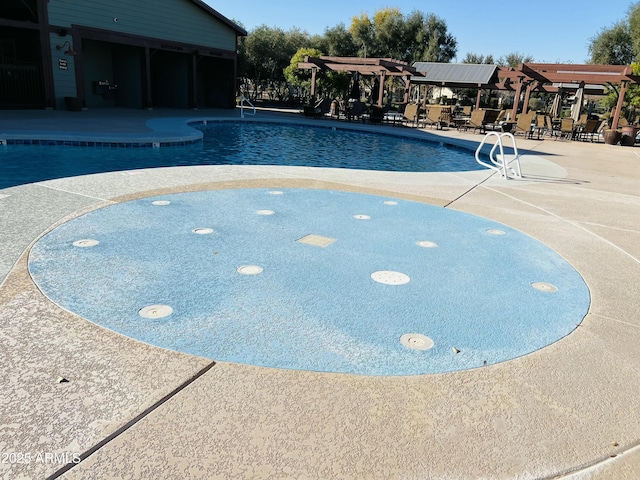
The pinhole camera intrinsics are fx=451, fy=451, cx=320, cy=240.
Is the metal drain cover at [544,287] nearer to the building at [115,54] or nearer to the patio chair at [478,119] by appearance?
the patio chair at [478,119]

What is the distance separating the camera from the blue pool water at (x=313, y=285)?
108 inches

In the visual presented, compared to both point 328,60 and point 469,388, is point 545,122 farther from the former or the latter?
point 469,388

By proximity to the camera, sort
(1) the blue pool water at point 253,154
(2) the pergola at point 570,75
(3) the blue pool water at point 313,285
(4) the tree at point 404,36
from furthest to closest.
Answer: (4) the tree at point 404,36 → (2) the pergola at point 570,75 → (1) the blue pool water at point 253,154 → (3) the blue pool water at point 313,285

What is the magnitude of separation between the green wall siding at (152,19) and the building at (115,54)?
4cm

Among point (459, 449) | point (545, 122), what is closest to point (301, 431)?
point (459, 449)

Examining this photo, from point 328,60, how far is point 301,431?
69.2ft

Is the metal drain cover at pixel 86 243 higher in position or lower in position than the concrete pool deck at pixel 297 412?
higher

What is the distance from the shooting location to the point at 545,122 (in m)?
18.5

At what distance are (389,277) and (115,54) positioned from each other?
20.9 metres

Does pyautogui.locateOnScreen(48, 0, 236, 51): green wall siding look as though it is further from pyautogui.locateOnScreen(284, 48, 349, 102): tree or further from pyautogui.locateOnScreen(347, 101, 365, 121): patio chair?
pyautogui.locateOnScreen(347, 101, 365, 121): patio chair

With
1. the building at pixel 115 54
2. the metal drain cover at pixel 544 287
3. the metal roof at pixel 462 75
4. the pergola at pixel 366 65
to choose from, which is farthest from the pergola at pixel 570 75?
the metal drain cover at pixel 544 287

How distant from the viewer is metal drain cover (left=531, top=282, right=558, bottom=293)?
377 centimetres

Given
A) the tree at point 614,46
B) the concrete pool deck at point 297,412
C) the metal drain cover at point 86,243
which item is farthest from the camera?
the tree at point 614,46

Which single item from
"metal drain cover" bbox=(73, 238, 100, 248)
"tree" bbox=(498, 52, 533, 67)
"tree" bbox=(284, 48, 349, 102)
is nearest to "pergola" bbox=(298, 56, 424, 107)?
"tree" bbox=(284, 48, 349, 102)
